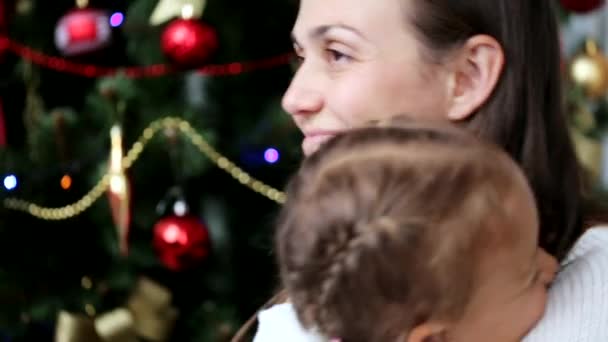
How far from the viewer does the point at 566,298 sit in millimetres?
876

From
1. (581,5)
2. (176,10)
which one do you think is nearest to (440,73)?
Result: (176,10)

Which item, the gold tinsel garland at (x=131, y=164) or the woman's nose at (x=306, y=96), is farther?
the gold tinsel garland at (x=131, y=164)

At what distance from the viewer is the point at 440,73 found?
1002 mm

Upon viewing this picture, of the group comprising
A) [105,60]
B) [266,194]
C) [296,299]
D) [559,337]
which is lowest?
[559,337]

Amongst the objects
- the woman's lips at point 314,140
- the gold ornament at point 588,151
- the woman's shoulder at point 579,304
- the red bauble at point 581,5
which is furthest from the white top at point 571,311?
the gold ornament at point 588,151

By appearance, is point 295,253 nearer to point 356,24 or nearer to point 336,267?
point 336,267

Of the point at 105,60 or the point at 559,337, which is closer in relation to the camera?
the point at 559,337

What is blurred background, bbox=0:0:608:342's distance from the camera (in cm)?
159

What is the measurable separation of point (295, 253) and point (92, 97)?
2.92 feet

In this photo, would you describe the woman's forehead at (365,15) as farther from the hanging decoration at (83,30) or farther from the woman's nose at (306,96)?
the hanging decoration at (83,30)

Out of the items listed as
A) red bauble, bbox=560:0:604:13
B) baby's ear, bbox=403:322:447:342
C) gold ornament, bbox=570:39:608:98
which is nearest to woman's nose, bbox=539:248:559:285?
baby's ear, bbox=403:322:447:342

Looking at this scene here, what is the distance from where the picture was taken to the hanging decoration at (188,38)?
1.49m

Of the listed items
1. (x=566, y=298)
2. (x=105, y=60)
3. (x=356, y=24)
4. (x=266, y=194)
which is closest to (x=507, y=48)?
(x=356, y=24)

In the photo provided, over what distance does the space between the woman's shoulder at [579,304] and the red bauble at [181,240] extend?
2.46 feet
